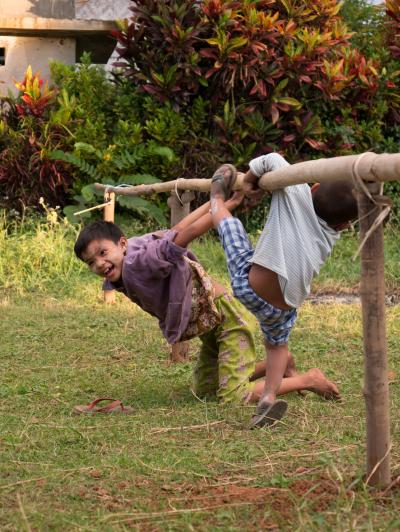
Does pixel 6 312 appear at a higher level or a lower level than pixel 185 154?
lower

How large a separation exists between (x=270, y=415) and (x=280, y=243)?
0.82 meters

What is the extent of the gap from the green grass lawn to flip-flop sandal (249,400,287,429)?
5 centimetres

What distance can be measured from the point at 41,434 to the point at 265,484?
1349 millimetres

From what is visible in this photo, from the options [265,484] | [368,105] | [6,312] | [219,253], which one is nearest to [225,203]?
[265,484]

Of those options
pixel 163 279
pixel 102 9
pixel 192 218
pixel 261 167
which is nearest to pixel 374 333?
pixel 261 167

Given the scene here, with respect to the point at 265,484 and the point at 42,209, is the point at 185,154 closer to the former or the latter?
the point at 42,209

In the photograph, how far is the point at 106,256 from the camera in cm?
502

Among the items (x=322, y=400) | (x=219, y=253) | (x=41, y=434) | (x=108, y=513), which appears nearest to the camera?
(x=108, y=513)

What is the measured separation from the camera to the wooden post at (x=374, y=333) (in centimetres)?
326

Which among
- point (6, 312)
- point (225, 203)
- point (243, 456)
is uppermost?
point (225, 203)

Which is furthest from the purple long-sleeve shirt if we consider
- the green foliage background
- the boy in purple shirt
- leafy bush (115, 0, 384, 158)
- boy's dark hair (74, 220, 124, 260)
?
leafy bush (115, 0, 384, 158)

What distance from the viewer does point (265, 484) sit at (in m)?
3.56

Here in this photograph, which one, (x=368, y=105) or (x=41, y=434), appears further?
(x=368, y=105)

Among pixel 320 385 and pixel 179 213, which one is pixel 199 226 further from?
pixel 179 213
